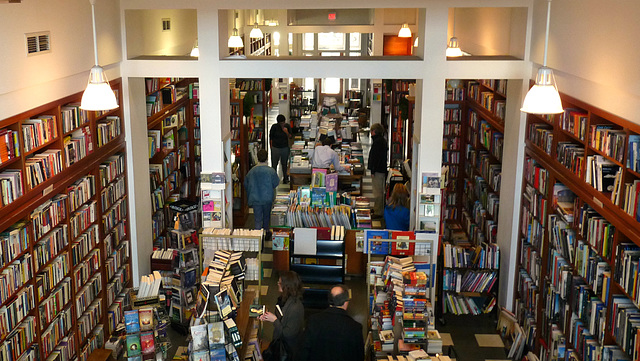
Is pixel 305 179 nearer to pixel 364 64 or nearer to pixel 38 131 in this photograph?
pixel 364 64

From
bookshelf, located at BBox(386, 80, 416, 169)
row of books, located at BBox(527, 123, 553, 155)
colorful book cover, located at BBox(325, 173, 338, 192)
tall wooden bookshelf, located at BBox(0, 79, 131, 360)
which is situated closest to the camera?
tall wooden bookshelf, located at BBox(0, 79, 131, 360)

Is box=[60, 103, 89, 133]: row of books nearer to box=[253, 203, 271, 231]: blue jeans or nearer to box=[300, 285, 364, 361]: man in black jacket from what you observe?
box=[300, 285, 364, 361]: man in black jacket

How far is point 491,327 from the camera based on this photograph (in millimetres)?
8297

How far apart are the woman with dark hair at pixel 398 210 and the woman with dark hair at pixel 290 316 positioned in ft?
8.98

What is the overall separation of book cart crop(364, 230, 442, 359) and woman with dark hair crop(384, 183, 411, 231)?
3.13 feet

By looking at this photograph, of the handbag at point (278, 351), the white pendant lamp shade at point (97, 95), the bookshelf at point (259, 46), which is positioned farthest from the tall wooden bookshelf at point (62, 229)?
the bookshelf at point (259, 46)

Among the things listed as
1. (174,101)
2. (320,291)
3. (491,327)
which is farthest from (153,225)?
(491,327)

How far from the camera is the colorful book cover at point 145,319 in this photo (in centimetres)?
573

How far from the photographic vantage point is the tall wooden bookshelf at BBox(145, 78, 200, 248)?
9414mm

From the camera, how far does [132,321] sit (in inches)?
225

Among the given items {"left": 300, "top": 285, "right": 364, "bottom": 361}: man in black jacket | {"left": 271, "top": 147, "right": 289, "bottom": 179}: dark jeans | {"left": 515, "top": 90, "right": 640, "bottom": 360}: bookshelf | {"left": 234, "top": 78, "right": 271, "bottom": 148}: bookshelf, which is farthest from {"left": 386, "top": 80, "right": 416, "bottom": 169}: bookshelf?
{"left": 300, "top": 285, "right": 364, "bottom": 361}: man in black jacket

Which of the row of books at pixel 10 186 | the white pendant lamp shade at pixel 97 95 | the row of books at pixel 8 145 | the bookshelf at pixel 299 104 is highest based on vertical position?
the white pendant lamp shade at pixel 97 95

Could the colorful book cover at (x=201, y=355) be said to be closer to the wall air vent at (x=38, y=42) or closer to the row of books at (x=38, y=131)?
the row of books at (x=38, y=131)

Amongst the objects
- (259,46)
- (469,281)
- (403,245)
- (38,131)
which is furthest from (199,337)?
(259,46)
